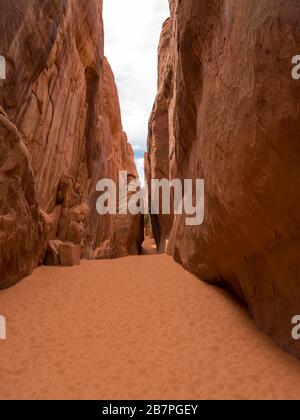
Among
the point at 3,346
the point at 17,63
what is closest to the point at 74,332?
the point at 3,346

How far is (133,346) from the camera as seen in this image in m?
6.06

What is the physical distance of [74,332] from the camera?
6.46 m

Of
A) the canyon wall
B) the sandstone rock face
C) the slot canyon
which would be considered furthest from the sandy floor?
the canyon wall

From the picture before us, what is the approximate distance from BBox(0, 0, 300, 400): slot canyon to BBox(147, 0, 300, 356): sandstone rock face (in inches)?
1.1

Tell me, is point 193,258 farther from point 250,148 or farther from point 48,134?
point 48,134

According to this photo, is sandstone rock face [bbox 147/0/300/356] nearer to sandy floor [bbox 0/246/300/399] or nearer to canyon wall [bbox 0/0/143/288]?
sandy floor [bbox 0/246/300/399]

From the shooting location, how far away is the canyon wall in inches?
337

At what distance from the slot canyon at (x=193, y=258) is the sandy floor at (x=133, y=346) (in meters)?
0.03

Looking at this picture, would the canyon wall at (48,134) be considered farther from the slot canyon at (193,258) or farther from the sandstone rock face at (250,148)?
the sandstone rock face at (250,148)

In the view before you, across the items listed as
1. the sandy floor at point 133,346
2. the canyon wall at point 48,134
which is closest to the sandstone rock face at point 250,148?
the sandy floor at point 133,346

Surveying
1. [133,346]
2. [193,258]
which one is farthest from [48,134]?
[133,346]

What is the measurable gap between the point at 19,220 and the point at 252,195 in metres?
6.71
